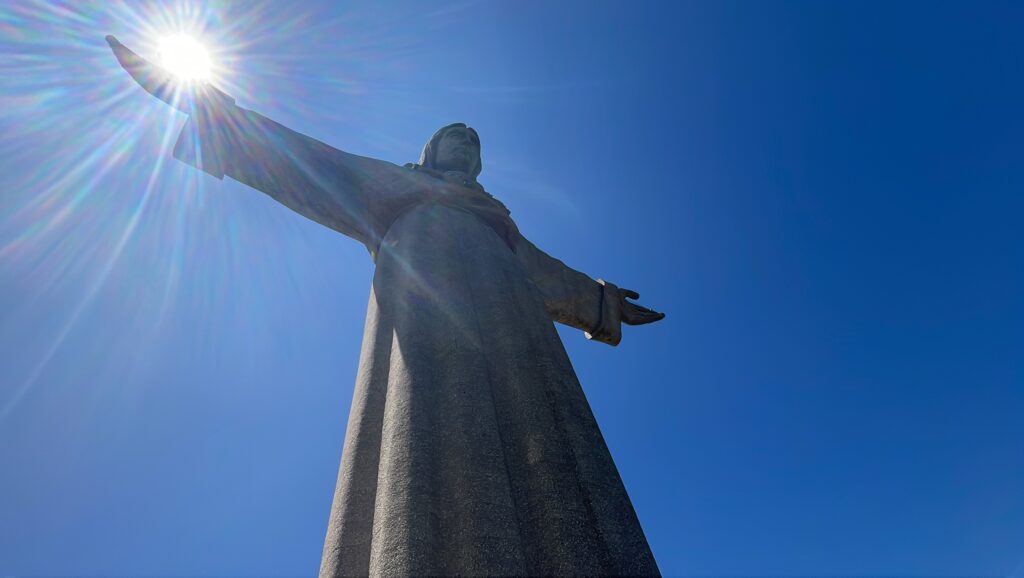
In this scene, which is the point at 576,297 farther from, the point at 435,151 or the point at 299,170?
the point at 299,170

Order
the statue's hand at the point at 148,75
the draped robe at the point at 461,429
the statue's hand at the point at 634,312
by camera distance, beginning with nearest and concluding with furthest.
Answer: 1. the draped robe at the point at 461,429
2. the statue's hand at the point at 148,75
3. the statue's hand at the point at 634,312

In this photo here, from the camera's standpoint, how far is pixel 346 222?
6016mm

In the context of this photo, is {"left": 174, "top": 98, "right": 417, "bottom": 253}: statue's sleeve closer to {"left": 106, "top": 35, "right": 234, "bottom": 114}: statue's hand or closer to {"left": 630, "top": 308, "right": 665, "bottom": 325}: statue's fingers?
{"left": 106, "top": 35, "right": 234, "bottom": 114}: statue's hand

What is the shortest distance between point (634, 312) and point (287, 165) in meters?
4.58

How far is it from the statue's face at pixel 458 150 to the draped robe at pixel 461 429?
153 centimetres

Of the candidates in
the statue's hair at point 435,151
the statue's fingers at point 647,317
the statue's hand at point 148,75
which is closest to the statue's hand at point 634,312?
the statue's fingers at point 647,317

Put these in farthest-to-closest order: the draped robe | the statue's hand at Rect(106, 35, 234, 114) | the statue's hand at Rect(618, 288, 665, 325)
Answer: the statue's hand at Rect(618, 288, 665, 325), the statue's hand at Rect(106, 35, 234, 114), the draped robe

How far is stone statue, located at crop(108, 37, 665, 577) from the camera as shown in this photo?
257 cm

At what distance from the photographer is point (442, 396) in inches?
130

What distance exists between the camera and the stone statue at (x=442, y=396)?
2.57 meters

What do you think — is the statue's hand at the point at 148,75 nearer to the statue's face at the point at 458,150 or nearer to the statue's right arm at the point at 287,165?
the statue's right arm at the point at 287,165

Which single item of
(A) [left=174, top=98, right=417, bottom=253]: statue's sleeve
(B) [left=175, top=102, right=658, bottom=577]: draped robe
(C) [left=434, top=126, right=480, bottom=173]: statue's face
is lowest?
(B) [left=175, top=102, right=658, bottom=577]: draped robe

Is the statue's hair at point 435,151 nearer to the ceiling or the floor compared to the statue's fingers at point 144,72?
nearer to the ceiling

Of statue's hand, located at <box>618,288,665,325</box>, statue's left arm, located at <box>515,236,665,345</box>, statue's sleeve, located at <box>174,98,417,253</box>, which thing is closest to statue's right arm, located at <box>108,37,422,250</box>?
statue's sleeve, located at <box>174,98,417,253</box>
